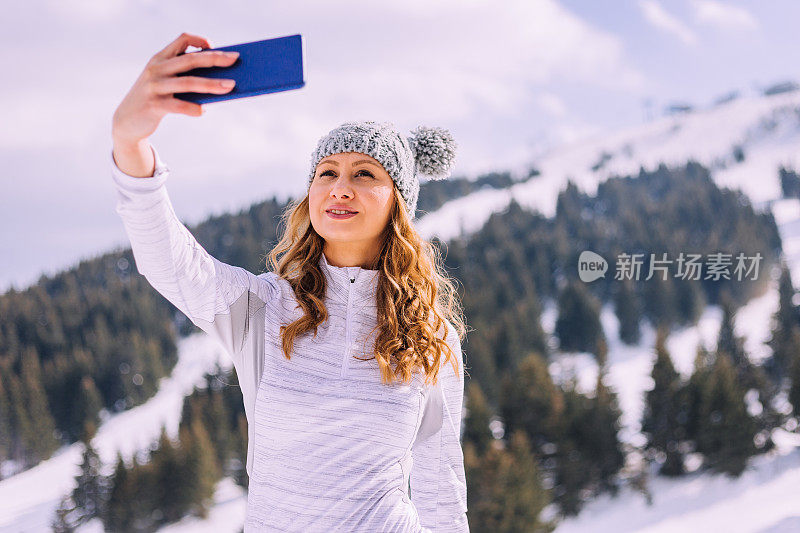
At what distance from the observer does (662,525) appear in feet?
82.1

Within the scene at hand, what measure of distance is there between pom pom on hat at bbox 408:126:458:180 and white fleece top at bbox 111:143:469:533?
20.3 inches

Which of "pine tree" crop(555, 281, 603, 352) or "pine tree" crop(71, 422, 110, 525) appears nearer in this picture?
"pine tree" crop(71, 422, 110, 525)

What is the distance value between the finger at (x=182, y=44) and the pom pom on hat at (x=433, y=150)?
1003 millimetres

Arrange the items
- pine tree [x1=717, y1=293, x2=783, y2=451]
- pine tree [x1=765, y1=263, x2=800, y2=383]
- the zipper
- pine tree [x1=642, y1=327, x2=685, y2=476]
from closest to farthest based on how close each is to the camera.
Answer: the zipper < pine tree [x1=717, y1=293, x2=783, y2=451] < pine tree [x1=642, y1=327, x2=685, y2=476] < pine tree [x1=765, y1=263, x2=800, y2=383]

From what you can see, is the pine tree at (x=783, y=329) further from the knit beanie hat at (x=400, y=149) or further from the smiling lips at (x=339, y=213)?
the smiling lips at (x=339, y=213)

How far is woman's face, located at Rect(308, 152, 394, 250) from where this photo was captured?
68.0 inches

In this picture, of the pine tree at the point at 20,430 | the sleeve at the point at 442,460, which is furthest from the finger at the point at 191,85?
the pine tree at the point at 20,430

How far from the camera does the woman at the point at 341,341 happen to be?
61.0 inches

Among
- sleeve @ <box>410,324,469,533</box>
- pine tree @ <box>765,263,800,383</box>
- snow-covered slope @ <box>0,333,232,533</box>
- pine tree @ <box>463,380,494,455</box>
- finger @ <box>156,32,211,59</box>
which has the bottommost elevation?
snow-covered slope @ <box>0,333,232,533</box>

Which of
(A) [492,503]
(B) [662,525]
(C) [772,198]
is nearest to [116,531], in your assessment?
(A) [492,503]

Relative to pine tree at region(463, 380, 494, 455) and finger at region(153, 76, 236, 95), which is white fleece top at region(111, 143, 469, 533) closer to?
finger at region(153, 76, 236, 95)

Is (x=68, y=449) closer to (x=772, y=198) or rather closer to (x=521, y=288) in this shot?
(x=521, y=288)

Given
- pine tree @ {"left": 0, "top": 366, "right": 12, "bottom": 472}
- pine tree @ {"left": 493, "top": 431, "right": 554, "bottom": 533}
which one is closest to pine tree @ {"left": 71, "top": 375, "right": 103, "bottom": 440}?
pine tree @ {"left": 0, "top": 366, "right": 12, "bottom": 472}

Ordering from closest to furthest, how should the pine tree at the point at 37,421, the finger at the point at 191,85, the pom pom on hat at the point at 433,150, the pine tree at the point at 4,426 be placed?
the finger at the point at 191,85
the pom pom on hat at the point at 433,150
the pine tree at the point at 4,426
the pine tree at the point at 37,421
